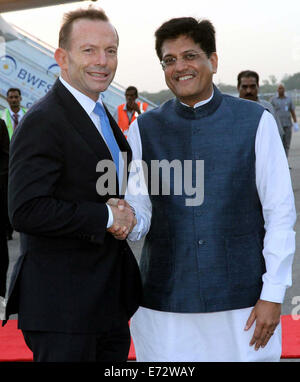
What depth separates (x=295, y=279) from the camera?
5371 millimetres

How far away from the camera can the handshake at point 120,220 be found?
2080 millimetres

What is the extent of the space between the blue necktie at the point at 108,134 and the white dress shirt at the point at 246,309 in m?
0.17

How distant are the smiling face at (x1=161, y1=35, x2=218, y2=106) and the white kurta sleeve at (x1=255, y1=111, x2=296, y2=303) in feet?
0.92

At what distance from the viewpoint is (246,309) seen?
2.26 meters

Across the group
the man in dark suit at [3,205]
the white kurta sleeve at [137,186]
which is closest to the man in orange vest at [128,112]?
the man in dark suit at [3,205]

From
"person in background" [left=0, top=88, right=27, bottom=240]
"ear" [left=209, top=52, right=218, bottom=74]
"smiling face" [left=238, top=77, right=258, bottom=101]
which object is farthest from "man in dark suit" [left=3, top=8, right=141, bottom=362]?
"person in background" [left=0, top=88, right=27, bottom=240]

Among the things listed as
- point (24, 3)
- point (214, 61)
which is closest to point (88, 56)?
point (214, 61)

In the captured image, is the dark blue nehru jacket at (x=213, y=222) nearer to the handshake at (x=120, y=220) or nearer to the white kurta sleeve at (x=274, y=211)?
the white kurta sleeve at (x=274, y=211)

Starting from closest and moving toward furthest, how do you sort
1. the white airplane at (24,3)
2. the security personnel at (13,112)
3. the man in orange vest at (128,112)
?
the security personnel at (13,112) → the man in orange vest at (128,112) → the white airplane at (24,3)

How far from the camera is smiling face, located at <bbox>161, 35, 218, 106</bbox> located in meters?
2.30

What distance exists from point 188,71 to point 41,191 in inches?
30.1

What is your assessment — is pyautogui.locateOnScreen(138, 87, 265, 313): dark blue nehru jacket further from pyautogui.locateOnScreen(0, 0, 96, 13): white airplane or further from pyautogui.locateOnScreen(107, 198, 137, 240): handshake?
pyautogui.locateOnScreen(0, 0, 96, 13): white airplane

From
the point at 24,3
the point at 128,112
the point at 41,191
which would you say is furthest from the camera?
the point at 24,3

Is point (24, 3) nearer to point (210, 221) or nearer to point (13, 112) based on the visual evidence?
point (13, 112)
